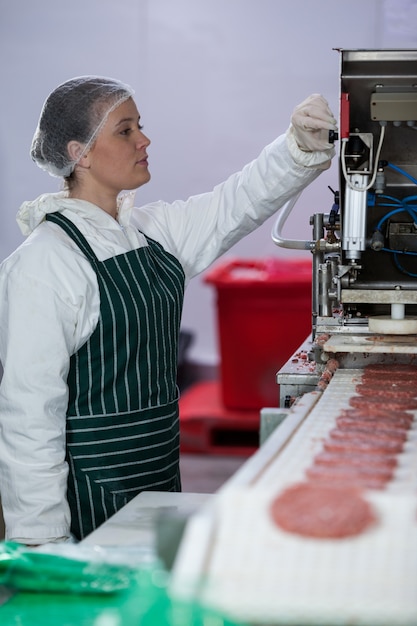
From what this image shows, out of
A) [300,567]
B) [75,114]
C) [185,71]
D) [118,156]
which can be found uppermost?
[185,71]

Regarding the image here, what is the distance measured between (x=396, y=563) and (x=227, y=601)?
22cm

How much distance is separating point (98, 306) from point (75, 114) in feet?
1.82

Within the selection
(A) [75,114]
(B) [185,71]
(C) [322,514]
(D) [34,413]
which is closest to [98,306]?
(D) [34,413]

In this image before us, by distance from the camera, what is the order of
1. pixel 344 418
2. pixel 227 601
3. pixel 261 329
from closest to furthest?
pixel 227 601, pixel 344 418, pixel 261 329

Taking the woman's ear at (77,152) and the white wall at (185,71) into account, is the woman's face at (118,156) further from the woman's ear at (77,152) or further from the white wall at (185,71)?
the white wall at (185,71)

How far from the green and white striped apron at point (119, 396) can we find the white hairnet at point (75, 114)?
0.69 feet

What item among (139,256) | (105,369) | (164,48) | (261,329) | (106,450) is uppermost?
(164,48)

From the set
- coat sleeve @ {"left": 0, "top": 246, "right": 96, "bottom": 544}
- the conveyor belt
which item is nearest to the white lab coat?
coat sleeve @ {"left": 0, "top": 246, "right": 96, "bottom": 544}

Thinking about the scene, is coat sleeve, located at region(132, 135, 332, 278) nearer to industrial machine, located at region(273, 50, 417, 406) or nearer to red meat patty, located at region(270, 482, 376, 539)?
industrial machine, located at region(273, 50, 417, 406)

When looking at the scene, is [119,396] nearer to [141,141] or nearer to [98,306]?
[98,306]

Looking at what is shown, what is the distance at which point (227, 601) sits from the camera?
3.57 feet

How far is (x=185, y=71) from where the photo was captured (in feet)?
16.8

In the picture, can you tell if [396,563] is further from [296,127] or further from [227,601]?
[296,127]

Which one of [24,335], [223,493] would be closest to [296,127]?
[24,335]
